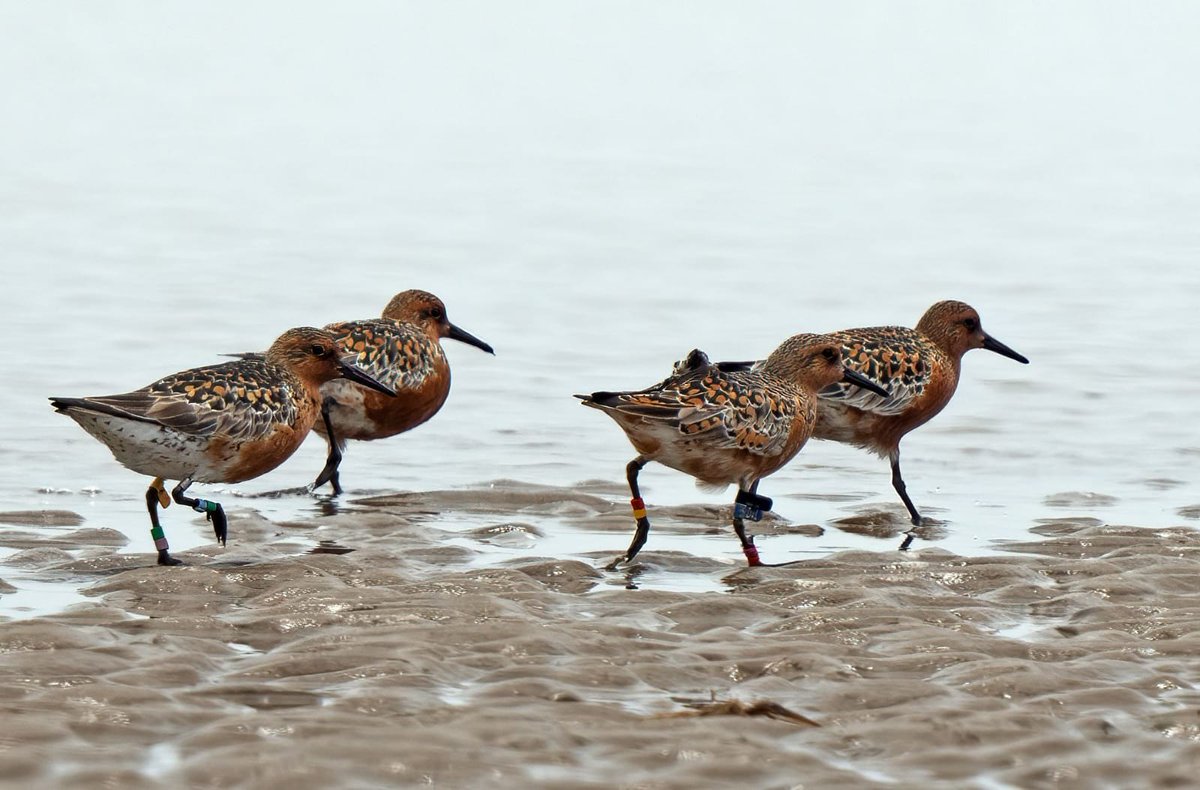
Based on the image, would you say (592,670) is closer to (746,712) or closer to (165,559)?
(746,712)

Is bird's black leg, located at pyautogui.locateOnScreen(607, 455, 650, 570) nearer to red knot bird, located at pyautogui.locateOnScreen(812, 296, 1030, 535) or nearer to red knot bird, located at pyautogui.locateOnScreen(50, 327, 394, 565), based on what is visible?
red knot bird, located at pyautogui.locateOnScreen(50, 327, 394, 565)

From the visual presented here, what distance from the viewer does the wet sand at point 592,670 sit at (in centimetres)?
671

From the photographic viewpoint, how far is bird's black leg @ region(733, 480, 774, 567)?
35.1ft

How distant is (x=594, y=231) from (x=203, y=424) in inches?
702

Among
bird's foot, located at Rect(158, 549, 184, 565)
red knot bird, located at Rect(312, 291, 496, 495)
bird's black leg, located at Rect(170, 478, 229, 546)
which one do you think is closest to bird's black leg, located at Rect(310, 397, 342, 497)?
red knot bird, located at Rect(312, 291, 496, 495)

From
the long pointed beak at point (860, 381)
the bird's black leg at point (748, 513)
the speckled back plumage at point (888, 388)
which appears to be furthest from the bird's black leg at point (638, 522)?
the speckled back plumage at point (888, 388)

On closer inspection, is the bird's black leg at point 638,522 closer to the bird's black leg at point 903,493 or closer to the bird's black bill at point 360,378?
the bird's black bill at point 360,378

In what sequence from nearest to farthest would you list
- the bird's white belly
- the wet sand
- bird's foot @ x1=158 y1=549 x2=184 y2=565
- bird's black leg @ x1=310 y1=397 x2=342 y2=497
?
1. the wet sand
2. the bird's white belly
3. bird's foot @ x1=158 y1=549 x2=184 y2=565
4. bird's black leg @ x1=310 y1=397 x2=342 y2=497

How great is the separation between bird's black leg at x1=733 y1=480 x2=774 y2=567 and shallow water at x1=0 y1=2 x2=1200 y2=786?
139 millimetres

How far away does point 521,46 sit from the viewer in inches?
2116

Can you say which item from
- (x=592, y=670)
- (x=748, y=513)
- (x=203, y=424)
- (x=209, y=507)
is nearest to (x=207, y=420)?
(x=203, y=424)

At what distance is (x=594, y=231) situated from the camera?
91.4 feet

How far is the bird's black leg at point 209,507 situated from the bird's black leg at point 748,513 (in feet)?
9.10

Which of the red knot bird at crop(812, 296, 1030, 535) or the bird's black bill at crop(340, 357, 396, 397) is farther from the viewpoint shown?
the red knot bird at crop(812, 296, 1030, 535)
